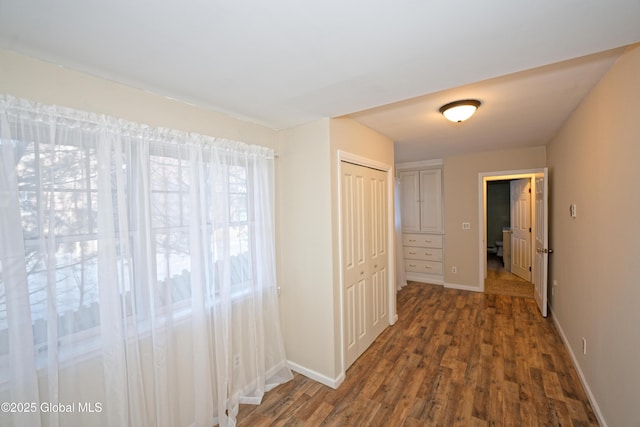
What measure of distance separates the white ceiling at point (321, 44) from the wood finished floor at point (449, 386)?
2.40 meters

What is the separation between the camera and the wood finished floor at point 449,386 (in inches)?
74.8

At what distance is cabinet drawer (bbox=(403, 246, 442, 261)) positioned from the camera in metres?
5.02

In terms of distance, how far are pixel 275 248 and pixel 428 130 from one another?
2.27 m

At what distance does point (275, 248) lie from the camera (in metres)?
2.50

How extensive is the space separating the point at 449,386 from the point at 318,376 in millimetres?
1161

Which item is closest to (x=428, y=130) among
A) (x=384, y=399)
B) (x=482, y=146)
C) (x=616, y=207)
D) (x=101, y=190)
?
(x=482, y=146)

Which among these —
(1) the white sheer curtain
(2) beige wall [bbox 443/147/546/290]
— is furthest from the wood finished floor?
(2) beige wall [bbox 443/147/546/290]

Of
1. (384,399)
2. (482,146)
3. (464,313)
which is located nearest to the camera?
(384,399)

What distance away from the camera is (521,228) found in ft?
16.8

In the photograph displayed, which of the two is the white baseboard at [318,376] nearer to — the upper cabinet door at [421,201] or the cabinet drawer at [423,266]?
the cabinet drawer at [423,266]

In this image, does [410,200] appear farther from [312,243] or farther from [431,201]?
[312,243]

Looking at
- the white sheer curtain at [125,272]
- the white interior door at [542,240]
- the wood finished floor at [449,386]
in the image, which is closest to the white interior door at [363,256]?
the wood finished floor at [449,386]

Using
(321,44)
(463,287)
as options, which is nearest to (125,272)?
(321,44)

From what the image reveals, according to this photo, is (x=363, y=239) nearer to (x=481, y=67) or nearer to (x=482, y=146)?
(x=481, y=67)
